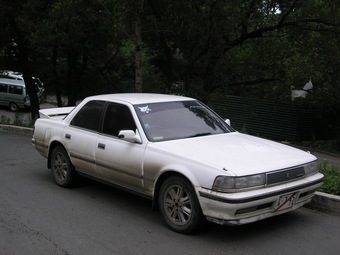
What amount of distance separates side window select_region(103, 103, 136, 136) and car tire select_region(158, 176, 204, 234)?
1107mm

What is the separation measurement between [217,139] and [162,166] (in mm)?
961

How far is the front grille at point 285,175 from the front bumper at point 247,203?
58mm

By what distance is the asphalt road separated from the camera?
15.0ft

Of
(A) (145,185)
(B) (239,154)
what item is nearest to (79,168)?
(A) (145,185)

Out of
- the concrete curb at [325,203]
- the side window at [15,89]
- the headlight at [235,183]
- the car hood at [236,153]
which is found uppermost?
the car hood at [236,153]

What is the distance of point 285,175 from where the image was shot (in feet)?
15.8

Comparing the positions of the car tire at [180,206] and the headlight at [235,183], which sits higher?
the headlight at [235,183]

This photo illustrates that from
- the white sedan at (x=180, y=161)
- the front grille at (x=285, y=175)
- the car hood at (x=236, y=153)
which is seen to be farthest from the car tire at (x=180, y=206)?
the front grille at (x=285, y=175)

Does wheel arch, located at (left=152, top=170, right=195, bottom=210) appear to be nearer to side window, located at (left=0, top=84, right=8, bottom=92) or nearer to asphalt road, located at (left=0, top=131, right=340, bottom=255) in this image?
asphalt road, located at (left=0, top=131, right=340, bottom=255)

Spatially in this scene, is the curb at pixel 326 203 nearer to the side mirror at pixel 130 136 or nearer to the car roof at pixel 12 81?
the side mirror at pixel 130 136

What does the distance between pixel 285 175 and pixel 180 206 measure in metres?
1.24

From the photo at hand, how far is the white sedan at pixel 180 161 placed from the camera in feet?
14.9

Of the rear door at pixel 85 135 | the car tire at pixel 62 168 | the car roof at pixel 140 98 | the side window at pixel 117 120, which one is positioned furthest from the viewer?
the car tire at pixel 62 168

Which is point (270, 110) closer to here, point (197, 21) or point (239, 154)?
point (197, 21)
